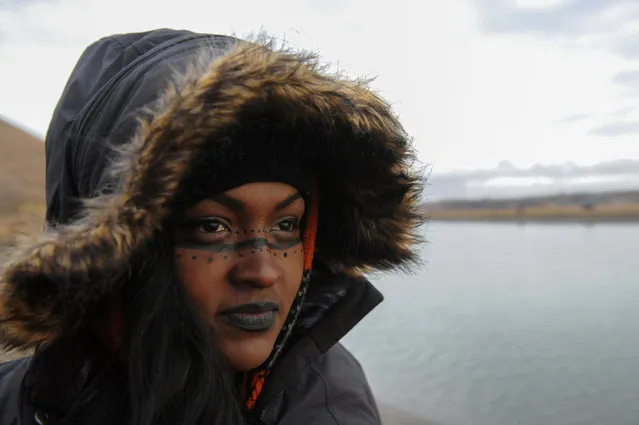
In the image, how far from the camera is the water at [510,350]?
6.84 m

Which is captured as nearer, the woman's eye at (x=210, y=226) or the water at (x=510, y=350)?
the woman's eye at (x=210, y=226)

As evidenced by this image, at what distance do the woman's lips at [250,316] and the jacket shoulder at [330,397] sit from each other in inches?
11.2

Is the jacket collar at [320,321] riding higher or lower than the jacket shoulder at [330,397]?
higher

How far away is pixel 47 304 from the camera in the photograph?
110cm

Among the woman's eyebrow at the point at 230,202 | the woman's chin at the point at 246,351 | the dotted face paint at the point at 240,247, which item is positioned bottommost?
the woman's chin at the point at 246,351

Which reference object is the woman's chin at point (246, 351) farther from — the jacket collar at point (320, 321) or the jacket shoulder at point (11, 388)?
the jacket shoulder at point (11, 388)

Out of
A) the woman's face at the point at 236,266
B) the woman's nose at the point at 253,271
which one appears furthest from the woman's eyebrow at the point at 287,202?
the woman's nose at the point at 253,271

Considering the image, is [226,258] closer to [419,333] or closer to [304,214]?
[304,214]

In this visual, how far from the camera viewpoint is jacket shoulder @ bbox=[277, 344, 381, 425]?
4.82 feet

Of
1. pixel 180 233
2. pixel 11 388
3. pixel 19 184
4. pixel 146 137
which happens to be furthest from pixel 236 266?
pixel 19 184

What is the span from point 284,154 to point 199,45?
1.00 ft

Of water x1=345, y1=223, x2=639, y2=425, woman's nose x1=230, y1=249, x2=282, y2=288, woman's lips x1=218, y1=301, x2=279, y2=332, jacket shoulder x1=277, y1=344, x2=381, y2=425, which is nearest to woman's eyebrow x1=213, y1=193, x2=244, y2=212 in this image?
woman's nose x1=230, y1=249, x2=282, y2=288

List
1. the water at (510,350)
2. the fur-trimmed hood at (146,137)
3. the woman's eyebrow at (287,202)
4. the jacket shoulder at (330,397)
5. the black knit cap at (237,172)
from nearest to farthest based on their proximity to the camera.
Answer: the fur-trimmed hood at (146,137) < the black knit cap at (237,172) < the woman's eyebrow at (287,202) < the jacket shoulder at (330,397) < the water at (510,350)

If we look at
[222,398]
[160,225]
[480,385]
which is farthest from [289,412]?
[480,385]
